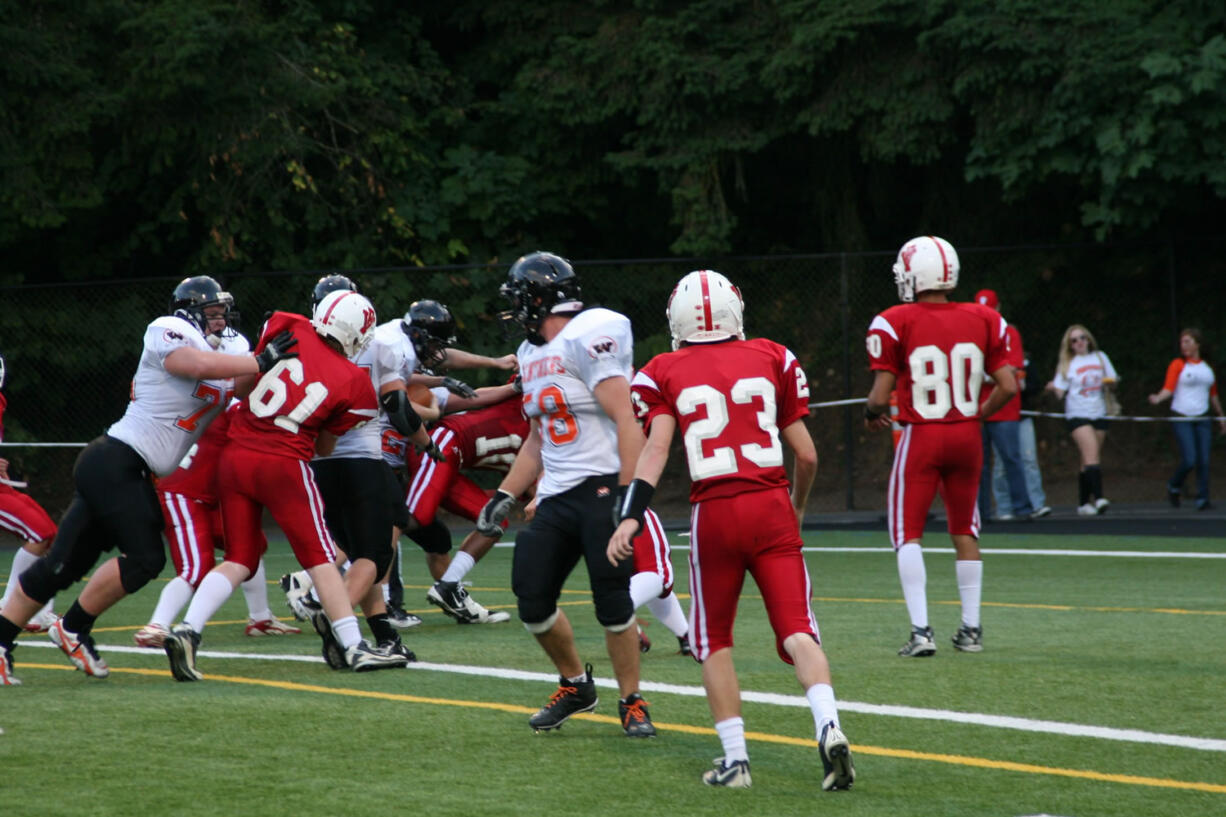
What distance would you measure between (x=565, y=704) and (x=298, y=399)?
2.28m

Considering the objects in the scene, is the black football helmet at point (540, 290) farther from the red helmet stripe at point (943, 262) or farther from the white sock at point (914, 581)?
the white sock at point (914, 581)

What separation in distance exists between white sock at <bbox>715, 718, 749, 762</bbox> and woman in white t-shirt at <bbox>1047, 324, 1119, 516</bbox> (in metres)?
12.8

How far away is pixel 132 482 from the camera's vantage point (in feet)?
26.6

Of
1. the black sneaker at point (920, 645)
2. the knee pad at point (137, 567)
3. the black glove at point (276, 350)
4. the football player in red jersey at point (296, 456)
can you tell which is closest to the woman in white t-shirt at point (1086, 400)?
the black sneaker at point (920, 645)

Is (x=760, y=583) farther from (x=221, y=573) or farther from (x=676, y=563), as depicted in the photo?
(x=676, y=563)

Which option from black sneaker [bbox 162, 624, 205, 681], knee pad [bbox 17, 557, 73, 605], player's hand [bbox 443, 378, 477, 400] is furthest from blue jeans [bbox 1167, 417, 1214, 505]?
knee pad [bbox 17, 557, 73, 605]

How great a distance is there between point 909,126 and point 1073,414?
4255 millimetres

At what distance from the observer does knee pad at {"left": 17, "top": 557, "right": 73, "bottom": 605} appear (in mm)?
8070

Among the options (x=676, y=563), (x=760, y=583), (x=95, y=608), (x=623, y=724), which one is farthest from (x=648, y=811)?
(x=676, y=563)

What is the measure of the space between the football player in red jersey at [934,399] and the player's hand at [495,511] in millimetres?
2388

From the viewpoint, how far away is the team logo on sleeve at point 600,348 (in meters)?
6.48

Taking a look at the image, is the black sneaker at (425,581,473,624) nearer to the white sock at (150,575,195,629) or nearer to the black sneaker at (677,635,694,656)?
the white sock at (150,575,195,629)

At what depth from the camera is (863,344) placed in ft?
69.0

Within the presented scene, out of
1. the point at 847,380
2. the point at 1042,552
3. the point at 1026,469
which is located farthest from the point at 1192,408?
the point at 1042,552
